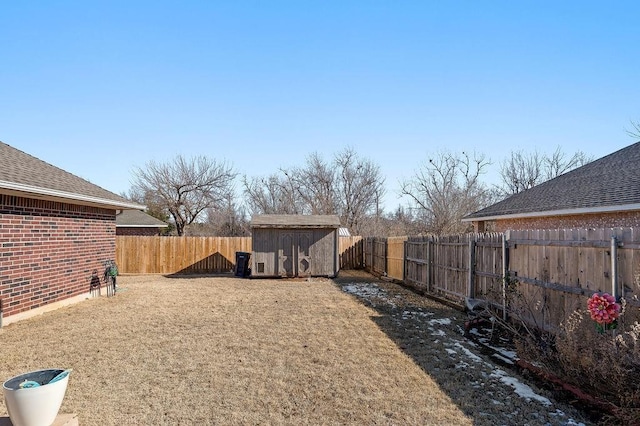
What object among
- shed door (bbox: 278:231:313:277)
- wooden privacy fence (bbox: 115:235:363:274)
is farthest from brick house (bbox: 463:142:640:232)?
wooden privacy fence (bbox: 115:235:363:274)

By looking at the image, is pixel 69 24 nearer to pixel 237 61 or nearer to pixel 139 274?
pixel 237 61

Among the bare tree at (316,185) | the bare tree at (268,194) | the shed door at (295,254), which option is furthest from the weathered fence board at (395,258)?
the bare tree at (268,194)

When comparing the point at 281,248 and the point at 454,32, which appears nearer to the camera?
the point at 454,32

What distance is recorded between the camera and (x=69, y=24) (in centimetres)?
905

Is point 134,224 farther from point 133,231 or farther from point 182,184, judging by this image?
point 182,184

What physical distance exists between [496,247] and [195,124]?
1442cm

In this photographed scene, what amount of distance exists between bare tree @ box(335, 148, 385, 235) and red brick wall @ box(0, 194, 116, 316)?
78.7 ft

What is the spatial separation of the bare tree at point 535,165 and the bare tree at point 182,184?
77.5ft

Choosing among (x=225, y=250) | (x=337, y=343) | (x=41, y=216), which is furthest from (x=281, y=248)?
(x=337, y=343)

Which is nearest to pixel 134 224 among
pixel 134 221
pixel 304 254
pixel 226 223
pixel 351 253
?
pixel 134 221

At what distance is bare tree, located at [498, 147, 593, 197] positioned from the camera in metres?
31.7

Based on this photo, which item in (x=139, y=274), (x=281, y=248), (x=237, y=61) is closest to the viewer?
(x=237, y=61)

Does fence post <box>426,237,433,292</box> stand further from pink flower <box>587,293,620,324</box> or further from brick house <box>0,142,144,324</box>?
brick house <box>0,142,144,324</box>

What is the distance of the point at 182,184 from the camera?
97.3ft
